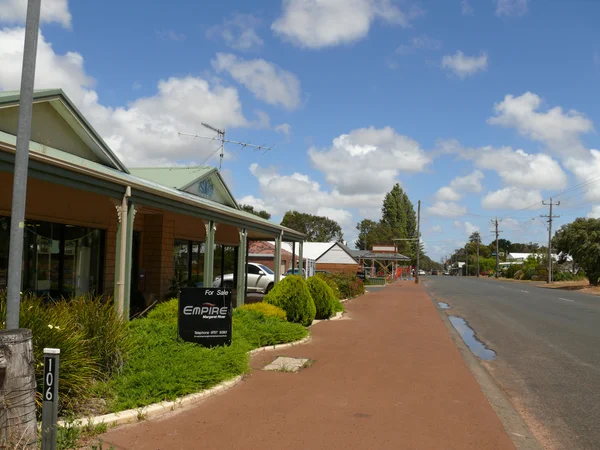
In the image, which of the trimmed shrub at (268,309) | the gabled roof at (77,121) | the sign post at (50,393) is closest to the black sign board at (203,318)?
the trimmed shrub at (268,309)

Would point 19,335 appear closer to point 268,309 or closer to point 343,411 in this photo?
point 343,411

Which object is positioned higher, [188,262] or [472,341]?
[188,262]

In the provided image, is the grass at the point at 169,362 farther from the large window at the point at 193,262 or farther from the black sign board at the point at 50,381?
the large window at the point at 193,262

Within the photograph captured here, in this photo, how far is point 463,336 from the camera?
14.2 meters

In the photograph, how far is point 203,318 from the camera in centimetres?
919

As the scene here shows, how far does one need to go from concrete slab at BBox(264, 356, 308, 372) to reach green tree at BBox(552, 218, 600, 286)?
39.6 meters

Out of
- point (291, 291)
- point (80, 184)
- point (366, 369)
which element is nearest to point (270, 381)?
point (366, 369)

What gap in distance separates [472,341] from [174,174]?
10.4 metres

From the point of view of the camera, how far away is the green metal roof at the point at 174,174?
16688mm

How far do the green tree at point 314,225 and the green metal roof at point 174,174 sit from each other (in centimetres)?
8059

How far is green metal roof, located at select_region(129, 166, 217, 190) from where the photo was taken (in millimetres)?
16688

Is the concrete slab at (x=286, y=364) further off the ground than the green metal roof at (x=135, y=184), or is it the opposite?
the green metal roof at (x=135, y=184)

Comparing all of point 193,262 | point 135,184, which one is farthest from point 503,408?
point 193,262

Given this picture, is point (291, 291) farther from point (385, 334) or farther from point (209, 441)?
point (209, 441)
